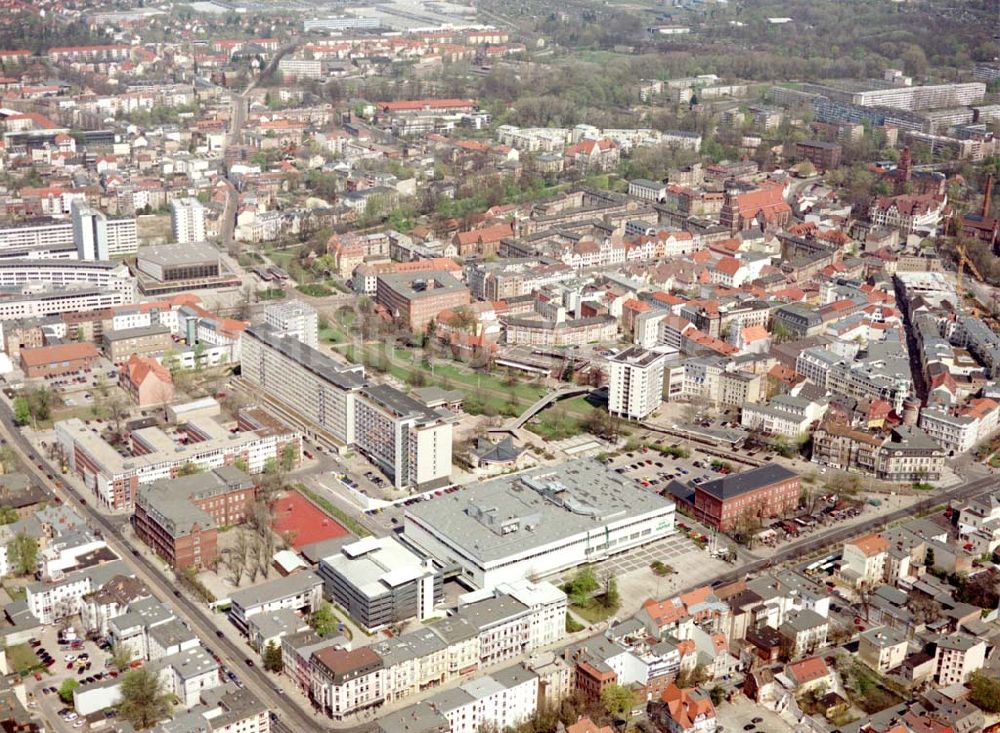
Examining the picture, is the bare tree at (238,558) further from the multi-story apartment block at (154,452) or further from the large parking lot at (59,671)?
the large parking lot at (59,671)

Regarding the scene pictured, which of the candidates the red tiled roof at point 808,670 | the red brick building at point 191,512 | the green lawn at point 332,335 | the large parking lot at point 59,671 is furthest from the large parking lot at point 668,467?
the large parking lot at point 59,671

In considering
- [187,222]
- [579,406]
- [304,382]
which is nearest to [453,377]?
[579,406]

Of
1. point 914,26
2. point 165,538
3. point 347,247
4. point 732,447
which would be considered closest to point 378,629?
point 165,538

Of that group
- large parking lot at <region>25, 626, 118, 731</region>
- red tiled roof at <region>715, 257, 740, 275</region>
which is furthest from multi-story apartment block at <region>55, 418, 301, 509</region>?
red tiled roof at <region>715, 257, 740, 275</region>

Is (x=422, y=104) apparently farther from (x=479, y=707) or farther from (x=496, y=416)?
(x=479, y=707)

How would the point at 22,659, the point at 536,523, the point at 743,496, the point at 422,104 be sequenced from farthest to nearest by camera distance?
the point at 422,104
the point at 743,496
the point at 536,523
the point at 22,659

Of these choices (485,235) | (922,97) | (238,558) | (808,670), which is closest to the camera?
(808,670)

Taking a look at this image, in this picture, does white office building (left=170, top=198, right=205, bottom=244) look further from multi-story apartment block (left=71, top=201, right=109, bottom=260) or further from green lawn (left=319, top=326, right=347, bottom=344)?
green lawn (left=319, top=326, right=347, bottom=344)
